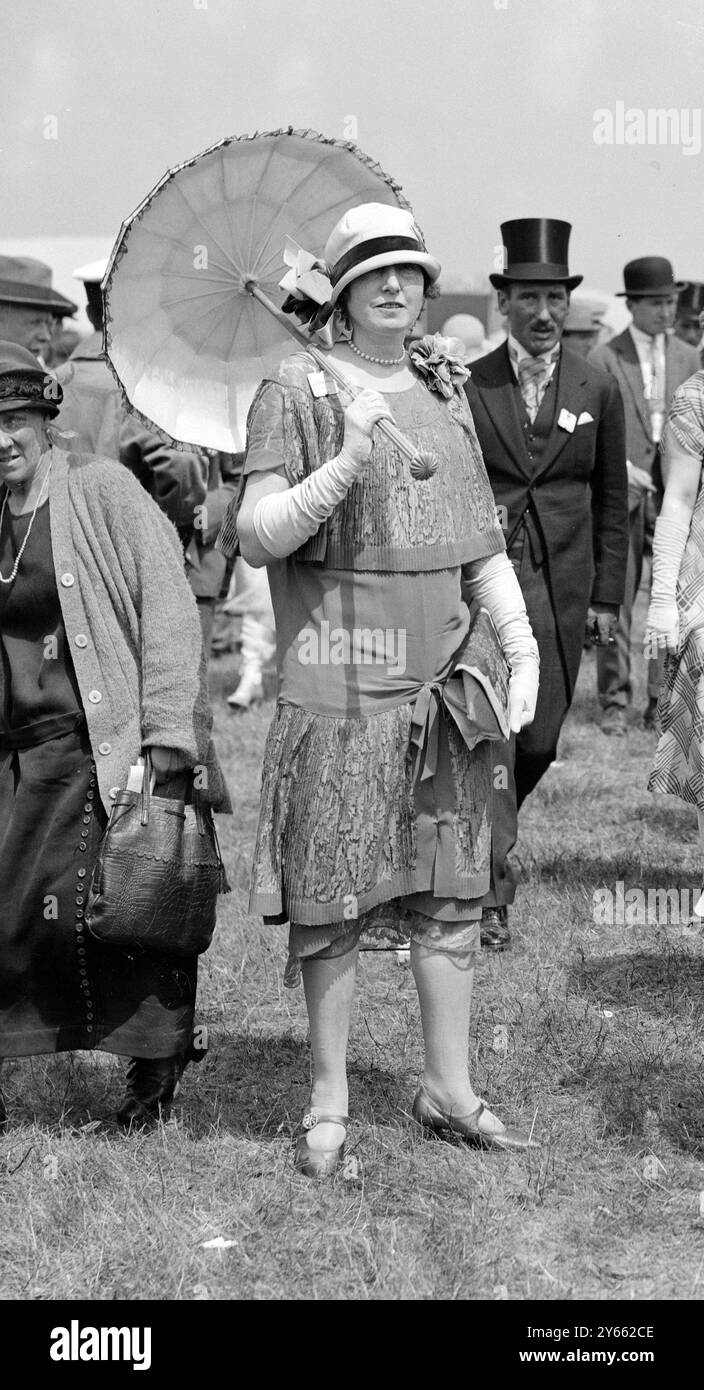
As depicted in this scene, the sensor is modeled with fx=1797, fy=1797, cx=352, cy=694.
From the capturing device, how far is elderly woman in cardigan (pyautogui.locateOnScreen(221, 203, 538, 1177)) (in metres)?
3.99

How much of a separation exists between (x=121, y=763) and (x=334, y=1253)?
4.17 feet

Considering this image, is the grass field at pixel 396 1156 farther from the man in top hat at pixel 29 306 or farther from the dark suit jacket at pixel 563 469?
the man in top hat at pixel 29 306

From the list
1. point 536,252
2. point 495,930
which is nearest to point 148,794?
point 495,930

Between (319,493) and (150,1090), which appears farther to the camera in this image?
(150,1090)

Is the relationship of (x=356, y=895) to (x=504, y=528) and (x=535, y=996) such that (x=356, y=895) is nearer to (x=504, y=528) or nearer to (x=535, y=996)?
(x=535, y=996)

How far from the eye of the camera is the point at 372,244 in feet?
Answer: 12.9

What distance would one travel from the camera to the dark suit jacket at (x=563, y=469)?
19.9 feet

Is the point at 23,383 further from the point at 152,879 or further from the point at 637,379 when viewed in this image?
the point at 637,379

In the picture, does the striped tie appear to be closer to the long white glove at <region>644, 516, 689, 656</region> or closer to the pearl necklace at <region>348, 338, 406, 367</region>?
Result: the long white glove at <region>644, 516, 689, 656</region>

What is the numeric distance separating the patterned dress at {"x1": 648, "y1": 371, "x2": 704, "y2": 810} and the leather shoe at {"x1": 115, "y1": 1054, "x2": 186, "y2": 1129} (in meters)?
1.65

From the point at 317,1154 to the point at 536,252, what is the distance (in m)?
3.44

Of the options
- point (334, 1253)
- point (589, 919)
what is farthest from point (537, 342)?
point (334, 1253)

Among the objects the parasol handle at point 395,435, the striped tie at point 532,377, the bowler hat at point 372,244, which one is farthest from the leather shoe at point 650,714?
the bowler hat at point 372,244

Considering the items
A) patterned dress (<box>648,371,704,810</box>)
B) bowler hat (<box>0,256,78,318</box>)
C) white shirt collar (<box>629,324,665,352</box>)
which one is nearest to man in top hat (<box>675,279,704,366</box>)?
white shirt collar (<box>629,324,665,352</box>)
